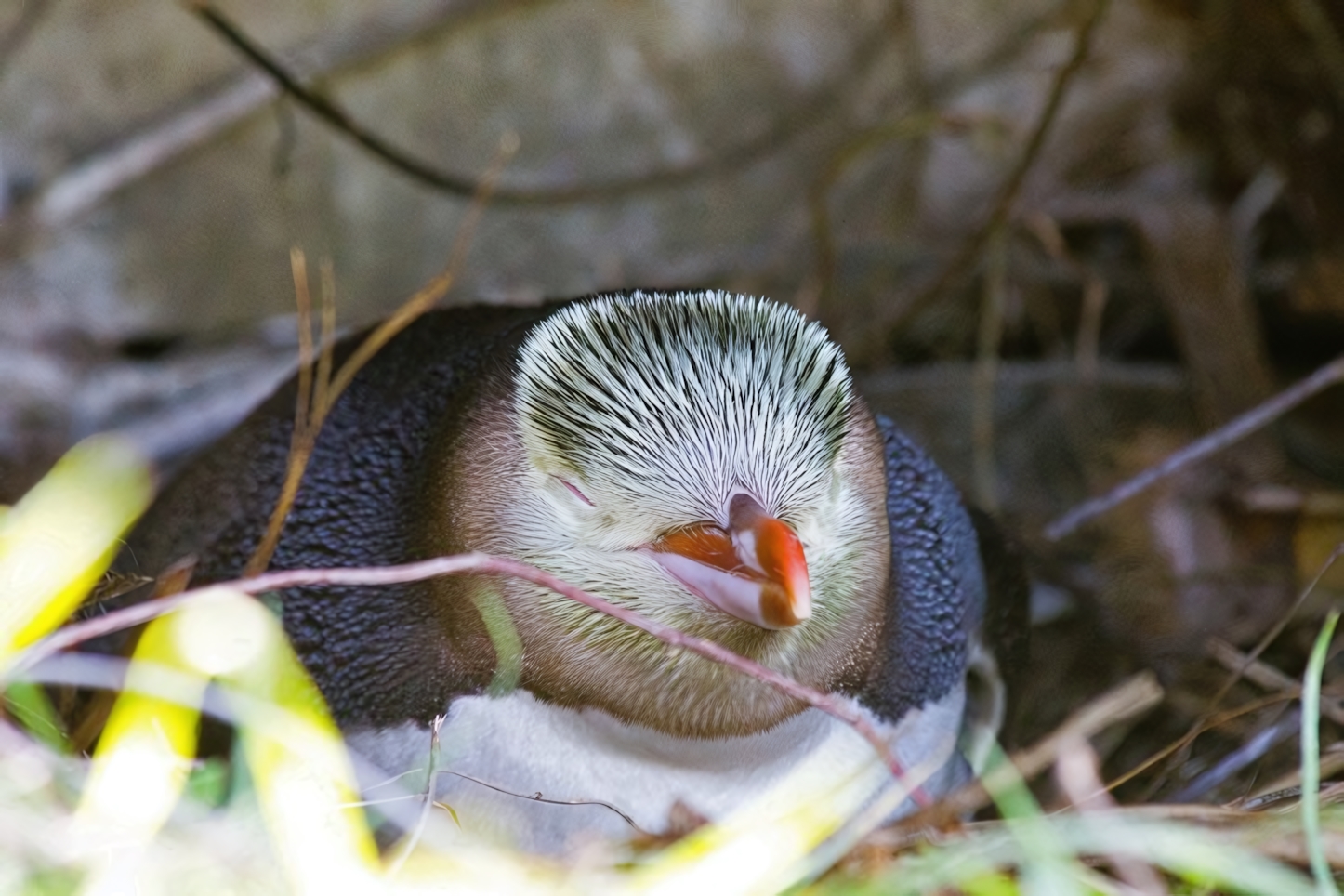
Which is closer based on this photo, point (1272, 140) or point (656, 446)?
point (656, 446)

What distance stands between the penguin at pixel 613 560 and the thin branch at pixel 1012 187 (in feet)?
2.59

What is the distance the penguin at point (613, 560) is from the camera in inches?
52.1

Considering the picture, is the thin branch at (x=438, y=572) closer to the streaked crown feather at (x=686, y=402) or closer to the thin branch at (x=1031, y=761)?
the thin branch at (x=1031, y=761)

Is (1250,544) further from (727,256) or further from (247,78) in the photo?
(247,78)

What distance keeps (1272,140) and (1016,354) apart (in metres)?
0.61

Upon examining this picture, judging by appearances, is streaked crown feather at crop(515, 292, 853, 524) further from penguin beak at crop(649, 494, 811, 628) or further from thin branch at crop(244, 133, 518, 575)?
thin branch at crop(244, 133, 518, 575)

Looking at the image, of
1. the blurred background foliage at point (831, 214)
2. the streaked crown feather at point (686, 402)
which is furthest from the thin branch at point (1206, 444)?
the streaked crown feather at point (686, 402)

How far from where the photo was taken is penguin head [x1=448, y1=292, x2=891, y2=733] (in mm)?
1316

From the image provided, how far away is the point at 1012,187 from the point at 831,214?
0.63 m

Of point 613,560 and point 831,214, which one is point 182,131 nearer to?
point 831,214

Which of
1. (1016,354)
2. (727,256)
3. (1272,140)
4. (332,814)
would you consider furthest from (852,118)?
(332,814)

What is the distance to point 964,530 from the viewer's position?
6.12ft

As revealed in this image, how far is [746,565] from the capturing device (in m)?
1.25

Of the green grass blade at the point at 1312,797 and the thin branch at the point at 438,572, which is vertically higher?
the thin branch at the point at 438,572
